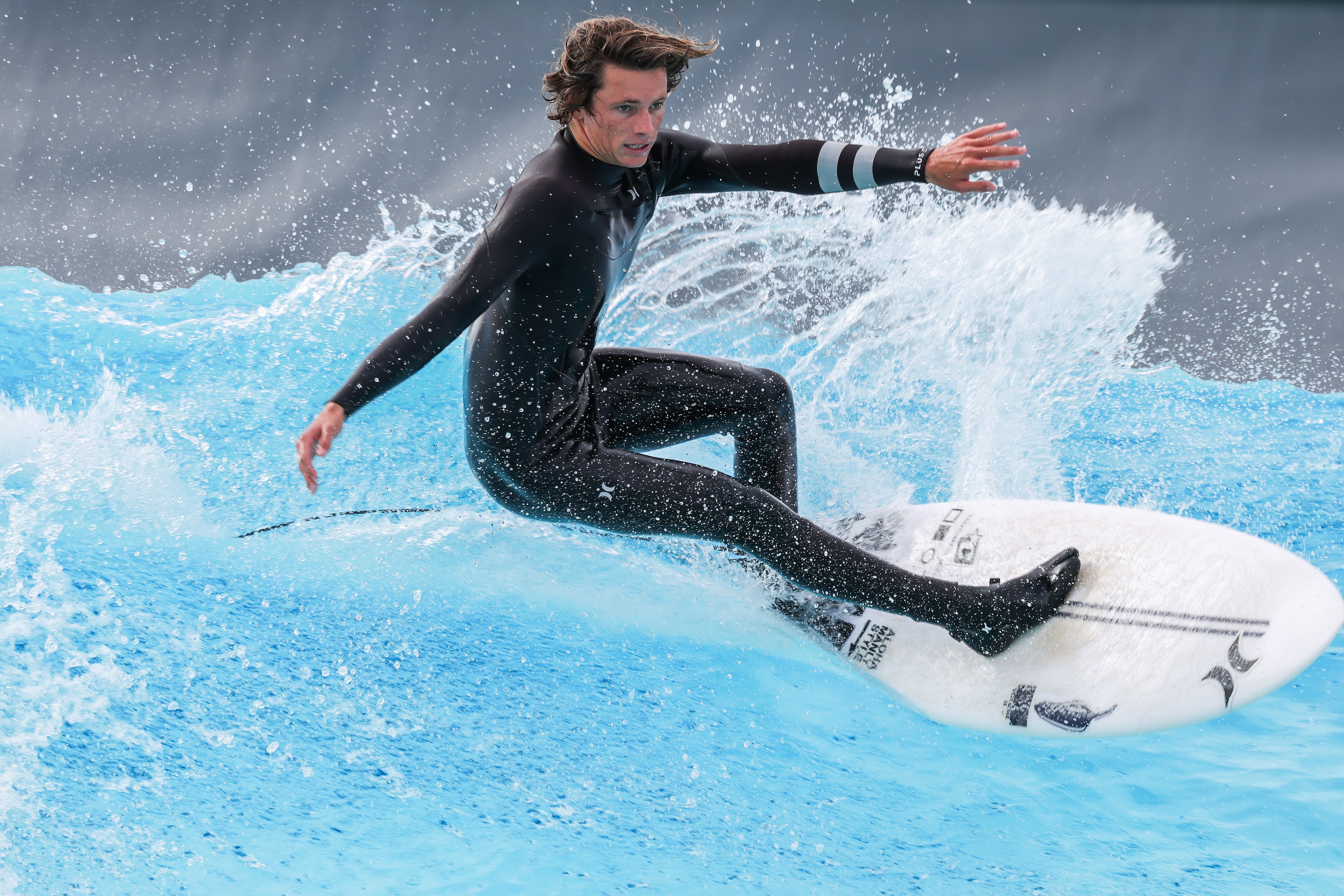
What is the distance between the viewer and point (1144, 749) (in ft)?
9.36

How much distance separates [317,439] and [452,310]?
433mm

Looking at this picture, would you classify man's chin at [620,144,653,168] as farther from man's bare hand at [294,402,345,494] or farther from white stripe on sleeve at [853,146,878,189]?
man's bare hand at [294,402,345,494]

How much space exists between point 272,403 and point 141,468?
0.74 meters

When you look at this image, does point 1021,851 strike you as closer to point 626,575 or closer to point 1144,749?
point 1144,749

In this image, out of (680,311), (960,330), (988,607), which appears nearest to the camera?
(988,607)

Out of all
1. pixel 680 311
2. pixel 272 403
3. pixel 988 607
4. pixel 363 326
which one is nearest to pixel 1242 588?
pixel 988 607

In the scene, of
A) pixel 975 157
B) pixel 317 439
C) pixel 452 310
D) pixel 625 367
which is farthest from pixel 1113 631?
pixel 317 439

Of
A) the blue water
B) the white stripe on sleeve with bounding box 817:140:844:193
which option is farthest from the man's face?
the blue water

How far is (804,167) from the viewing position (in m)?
2.88

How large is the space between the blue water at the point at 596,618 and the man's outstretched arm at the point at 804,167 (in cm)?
Answer: 136

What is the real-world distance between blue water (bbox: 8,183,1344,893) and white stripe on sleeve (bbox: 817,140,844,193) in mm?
1399

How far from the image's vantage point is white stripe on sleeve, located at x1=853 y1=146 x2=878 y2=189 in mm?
2816

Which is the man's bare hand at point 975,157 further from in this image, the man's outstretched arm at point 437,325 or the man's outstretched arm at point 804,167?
the man's outstretched arm at point 437,325

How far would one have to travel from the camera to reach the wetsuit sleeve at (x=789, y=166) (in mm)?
2818
